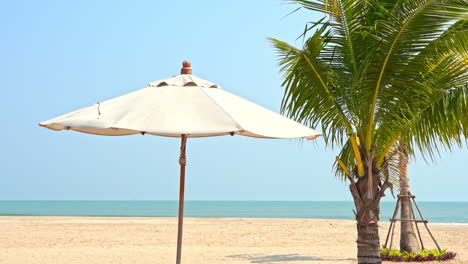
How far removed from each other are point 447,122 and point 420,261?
514 cm

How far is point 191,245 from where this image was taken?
16922 millimetres

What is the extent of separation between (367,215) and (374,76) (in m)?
1.83

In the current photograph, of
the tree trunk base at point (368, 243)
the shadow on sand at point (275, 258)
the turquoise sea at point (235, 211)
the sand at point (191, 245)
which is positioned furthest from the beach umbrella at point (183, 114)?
the turquoise sea at point (235, 211)

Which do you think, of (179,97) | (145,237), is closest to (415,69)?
(179,97)

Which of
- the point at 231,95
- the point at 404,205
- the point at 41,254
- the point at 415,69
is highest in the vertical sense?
the point at 415,69

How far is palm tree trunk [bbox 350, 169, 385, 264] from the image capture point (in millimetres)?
7781

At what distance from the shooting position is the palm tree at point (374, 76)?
25.6ft

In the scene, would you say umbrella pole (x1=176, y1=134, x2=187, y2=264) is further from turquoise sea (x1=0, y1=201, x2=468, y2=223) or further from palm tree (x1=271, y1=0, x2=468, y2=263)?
turquoise sea (x1=0, y1=201, x2=468, y2=223)

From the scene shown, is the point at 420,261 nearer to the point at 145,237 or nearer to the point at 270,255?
the point at 270,255

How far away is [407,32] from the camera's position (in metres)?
7.71

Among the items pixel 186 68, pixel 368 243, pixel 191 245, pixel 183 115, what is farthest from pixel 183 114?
pixel 191 245

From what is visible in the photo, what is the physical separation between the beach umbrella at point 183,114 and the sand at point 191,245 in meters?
7.56

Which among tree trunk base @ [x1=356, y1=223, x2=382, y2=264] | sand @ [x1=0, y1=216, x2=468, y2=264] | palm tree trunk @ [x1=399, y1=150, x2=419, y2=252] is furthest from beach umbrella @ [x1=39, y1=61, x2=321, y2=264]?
palm tree trunk @ [x1=399, y1=150, x2=419, y2=252]

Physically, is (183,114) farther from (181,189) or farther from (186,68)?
(181,189)
